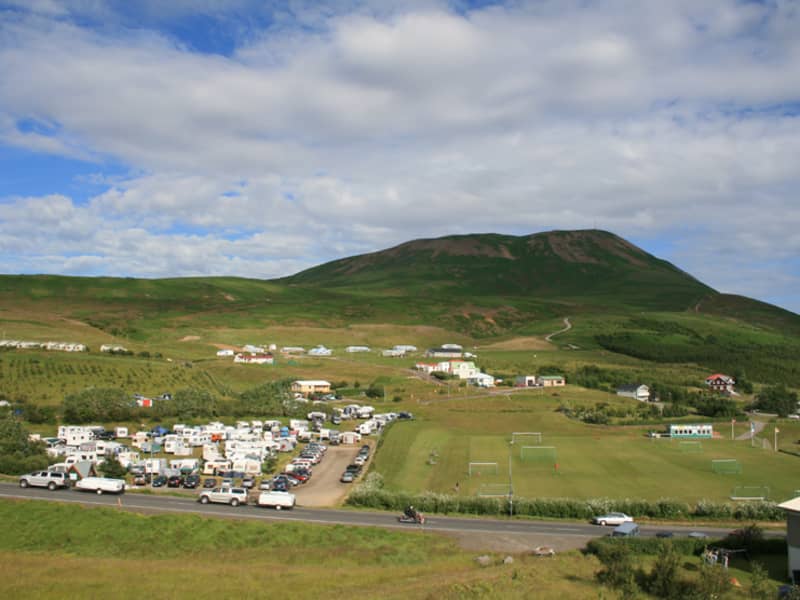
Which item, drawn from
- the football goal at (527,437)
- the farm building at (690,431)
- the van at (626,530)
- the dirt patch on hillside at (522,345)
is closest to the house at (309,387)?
the football goal at (527,437)

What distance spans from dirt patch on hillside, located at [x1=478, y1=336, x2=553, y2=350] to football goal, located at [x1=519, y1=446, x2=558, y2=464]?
92849mm

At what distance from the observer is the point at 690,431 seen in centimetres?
7069

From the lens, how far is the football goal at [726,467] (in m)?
52.4

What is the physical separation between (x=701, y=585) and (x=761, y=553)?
11.1 meters

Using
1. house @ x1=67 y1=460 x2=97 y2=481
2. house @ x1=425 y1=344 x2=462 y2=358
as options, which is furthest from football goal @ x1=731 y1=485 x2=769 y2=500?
house @ x1=425 y1=344 x2=462 y2=358

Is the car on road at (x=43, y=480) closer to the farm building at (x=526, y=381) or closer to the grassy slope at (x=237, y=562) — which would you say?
the grassy slope at (x=237, y=562)

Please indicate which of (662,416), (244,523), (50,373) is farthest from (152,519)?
(662,416)

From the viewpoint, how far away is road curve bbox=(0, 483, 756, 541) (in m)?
36.3

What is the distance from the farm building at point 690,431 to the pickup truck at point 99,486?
175ft

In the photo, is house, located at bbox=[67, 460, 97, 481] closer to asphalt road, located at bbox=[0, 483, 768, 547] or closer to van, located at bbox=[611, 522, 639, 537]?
asphalt road, located at bbox=[0, 483, 768, 547]

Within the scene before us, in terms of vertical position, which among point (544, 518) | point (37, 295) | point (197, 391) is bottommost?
point (544, 518)

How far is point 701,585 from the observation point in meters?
23.9

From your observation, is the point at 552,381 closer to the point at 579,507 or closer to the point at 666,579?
Answer: the point at 579,507

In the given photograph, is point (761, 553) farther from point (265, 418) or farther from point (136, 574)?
point (265, 418)
